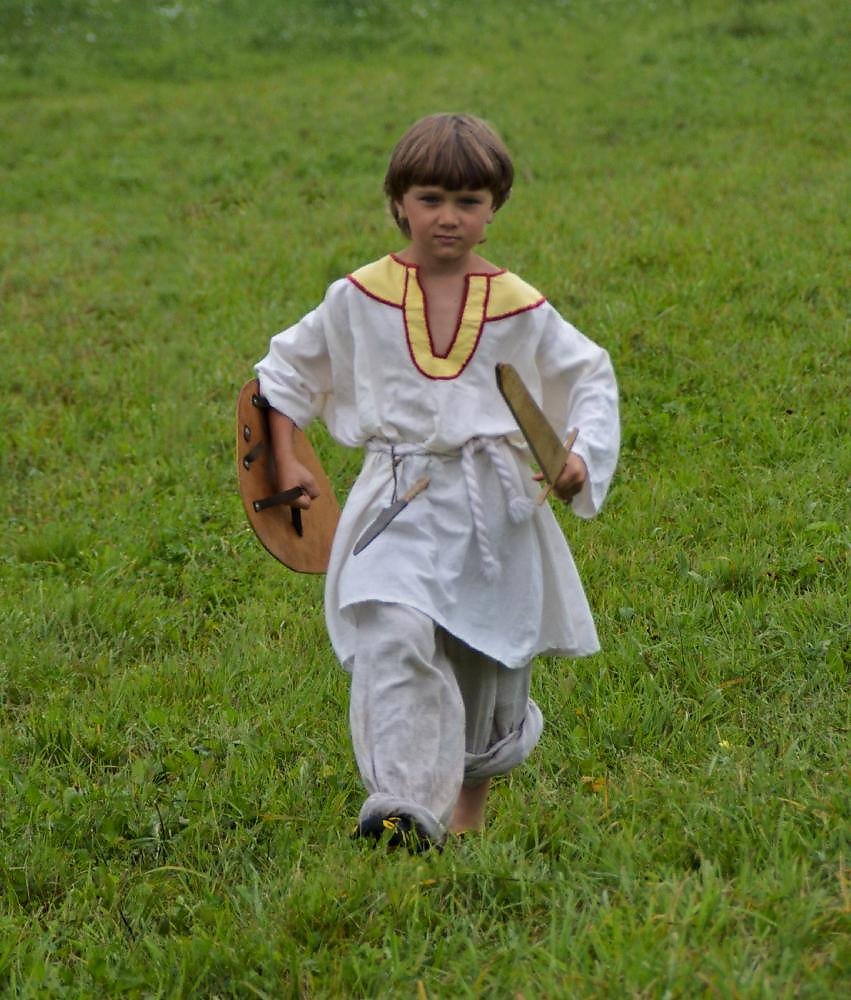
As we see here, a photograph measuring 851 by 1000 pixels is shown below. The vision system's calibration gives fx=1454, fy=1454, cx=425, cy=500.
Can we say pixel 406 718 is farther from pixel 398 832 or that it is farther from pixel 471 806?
pixel 471 806

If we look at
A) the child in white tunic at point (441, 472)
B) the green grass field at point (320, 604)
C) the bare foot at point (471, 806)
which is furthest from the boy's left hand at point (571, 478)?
the bare foot at point (471, 806)

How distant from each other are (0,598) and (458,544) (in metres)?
2.82

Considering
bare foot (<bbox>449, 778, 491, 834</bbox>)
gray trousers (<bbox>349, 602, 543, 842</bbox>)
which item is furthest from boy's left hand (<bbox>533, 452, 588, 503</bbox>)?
bare foot (<bbox>449, 778, 491, 834</bbox>)

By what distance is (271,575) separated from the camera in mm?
5926

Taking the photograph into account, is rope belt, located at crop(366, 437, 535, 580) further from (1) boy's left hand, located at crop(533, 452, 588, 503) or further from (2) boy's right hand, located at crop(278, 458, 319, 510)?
(2) boy's right hand, located at crop(278, 458, 319, 510)

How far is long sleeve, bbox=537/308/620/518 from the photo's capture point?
3531 mm

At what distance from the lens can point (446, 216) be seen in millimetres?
3525

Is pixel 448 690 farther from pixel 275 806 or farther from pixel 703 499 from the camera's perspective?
pixel 703 499

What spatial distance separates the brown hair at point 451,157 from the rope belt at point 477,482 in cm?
63

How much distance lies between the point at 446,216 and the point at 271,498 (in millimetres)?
844

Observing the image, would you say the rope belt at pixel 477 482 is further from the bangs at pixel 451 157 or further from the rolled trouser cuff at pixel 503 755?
the bangs at pixel 451 157

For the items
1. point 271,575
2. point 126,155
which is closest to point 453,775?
point 271,575

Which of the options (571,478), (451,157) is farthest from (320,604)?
(451,157)

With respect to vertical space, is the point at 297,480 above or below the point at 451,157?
below
